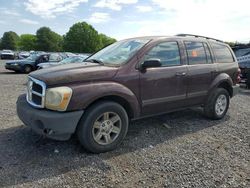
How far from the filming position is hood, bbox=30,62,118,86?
414cm

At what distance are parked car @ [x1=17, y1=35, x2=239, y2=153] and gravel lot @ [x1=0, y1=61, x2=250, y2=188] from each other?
39cm

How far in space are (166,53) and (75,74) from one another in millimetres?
1973

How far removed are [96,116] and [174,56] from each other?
2146 mm

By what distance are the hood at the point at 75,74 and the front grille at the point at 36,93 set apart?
80mm

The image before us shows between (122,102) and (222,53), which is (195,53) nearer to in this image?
(222,53)

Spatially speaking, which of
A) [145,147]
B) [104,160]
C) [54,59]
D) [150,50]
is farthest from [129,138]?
[54,59]

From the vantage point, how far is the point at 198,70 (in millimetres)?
5859

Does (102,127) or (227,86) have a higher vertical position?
(227,86)

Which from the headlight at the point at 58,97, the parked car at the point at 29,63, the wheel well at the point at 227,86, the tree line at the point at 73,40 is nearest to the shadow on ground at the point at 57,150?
the headlight at the point at 58,97

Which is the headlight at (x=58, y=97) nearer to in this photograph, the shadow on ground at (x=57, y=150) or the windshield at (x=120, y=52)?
the shadow on ground at (x=57, y=150)

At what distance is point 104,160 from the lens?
421 cm

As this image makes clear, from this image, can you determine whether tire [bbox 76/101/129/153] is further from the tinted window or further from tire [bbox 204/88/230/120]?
the tinted window

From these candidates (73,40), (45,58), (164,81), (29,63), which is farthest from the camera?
(73,40)

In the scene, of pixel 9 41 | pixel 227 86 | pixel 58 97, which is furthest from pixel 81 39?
pixel 58 97
